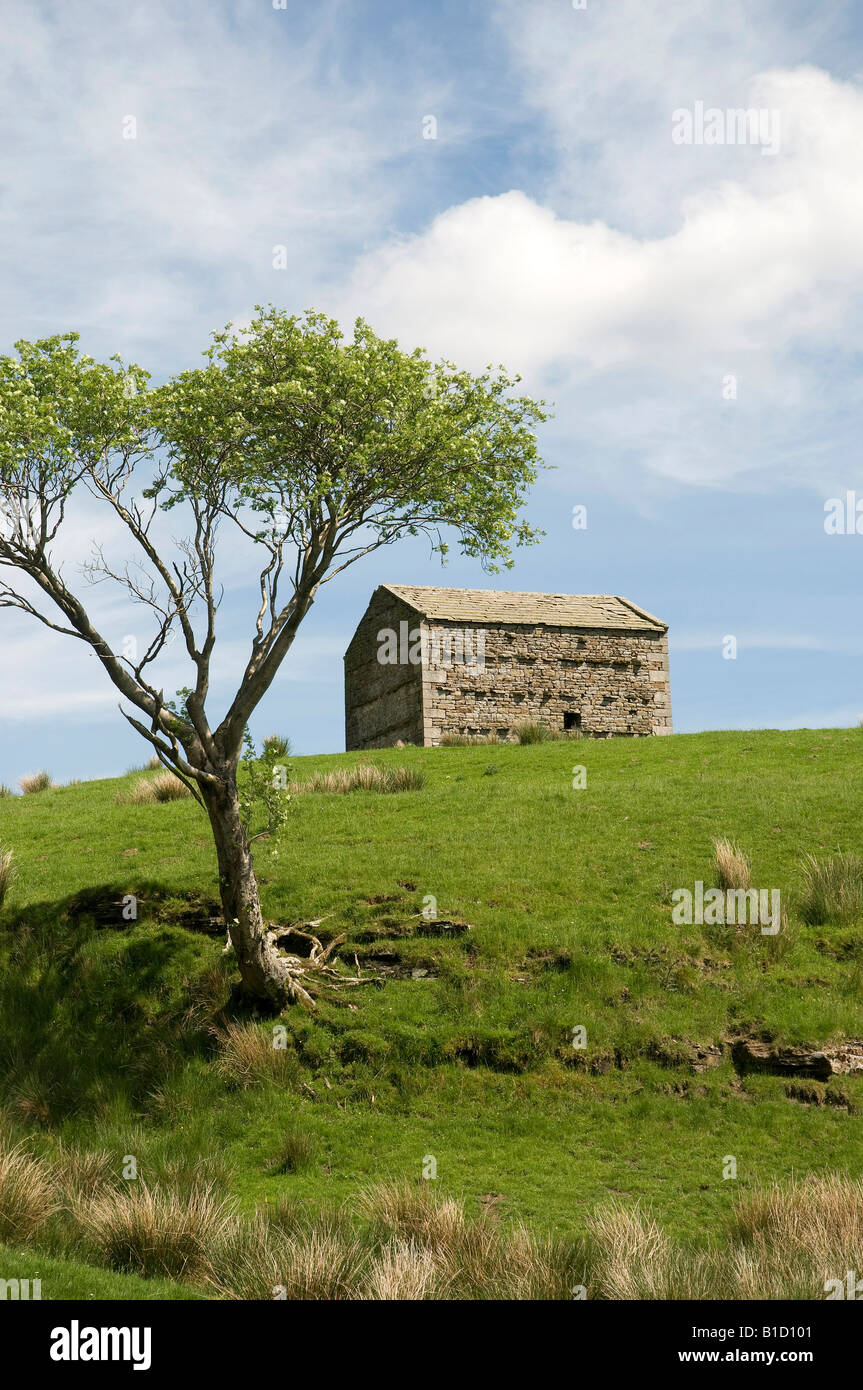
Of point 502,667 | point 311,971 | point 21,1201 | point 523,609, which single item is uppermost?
point 523,609

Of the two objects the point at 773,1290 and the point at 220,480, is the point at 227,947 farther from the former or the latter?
the point at 773,1290

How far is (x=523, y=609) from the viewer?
45031 millimetres

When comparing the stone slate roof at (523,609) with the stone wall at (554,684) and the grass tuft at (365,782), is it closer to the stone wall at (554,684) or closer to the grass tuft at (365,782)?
the stone wall at (554,684)

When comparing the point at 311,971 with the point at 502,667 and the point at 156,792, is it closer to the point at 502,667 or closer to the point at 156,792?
the point at 156,792

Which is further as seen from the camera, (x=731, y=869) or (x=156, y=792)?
(x=156, y=792)

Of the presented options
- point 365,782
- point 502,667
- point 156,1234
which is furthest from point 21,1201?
point 502,667

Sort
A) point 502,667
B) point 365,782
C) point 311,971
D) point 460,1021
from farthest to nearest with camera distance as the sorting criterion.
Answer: point 502,667 < point 365,782 < point 311,971 < point 460,1021

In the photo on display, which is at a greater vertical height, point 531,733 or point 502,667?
point 502,667

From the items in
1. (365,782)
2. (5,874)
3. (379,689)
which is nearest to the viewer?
(5,874)

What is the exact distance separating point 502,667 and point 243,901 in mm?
26294

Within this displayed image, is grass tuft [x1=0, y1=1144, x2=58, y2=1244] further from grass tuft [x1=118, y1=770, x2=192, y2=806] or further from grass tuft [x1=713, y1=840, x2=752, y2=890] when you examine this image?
grass tuft [x1=118, y1=770, x2=192, y2=806]
